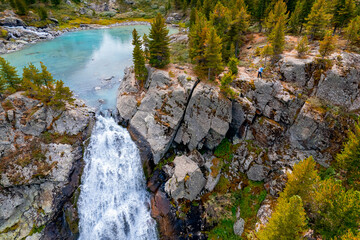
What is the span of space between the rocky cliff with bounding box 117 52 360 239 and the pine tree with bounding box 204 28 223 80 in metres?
3.14

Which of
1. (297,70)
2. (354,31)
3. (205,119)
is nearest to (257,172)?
(205,119)

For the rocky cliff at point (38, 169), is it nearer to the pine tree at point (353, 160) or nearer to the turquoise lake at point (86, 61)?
the turquoise lake at point (86, 61)

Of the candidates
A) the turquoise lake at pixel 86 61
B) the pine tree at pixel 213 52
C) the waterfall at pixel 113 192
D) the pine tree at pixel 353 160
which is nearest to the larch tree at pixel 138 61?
the turquoise lake at pixel 86 61

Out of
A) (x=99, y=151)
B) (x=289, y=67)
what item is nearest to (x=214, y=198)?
(x=99, y=151)

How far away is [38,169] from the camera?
87.6ft

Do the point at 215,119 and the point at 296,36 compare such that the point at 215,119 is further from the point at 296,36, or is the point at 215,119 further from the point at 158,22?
the point at 296,36

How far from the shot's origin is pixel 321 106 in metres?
27.3

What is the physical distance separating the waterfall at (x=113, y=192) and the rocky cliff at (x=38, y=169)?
1707 millimetres

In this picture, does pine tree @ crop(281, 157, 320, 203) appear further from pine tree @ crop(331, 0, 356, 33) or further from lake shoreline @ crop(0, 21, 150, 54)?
lake shoreline @ crop(0, 21, 150, 54)

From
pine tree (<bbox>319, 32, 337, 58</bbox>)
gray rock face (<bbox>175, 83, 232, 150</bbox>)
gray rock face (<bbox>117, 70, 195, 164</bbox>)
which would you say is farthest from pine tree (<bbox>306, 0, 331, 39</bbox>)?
gray rock face (<bbox>117, 70, 195, 164</bbox>)

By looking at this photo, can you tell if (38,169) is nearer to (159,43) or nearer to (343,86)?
(159,43)

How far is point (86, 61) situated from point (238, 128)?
54083mm

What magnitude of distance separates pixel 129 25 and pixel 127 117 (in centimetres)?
10642

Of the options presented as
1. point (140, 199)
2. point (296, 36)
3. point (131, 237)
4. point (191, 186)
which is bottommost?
point (131, 237)
